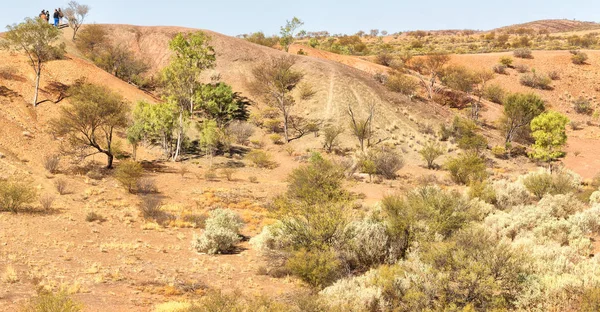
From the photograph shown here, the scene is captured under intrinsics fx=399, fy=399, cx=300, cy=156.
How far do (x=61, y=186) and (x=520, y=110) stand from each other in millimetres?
47407

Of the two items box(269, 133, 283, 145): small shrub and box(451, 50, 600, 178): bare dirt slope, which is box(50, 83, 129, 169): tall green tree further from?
box(451, 50, 600, 178): bare dirt slope

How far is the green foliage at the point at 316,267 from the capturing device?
14.7 meters

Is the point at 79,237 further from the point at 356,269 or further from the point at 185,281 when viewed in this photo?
the point at 356,269

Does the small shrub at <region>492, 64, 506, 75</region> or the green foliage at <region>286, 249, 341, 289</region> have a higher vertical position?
the small shrub at <region>492, 64, 506, 75</region>

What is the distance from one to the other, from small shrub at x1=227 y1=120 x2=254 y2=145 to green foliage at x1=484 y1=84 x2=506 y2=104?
41.2 m

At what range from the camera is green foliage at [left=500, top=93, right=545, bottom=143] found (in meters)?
47.2

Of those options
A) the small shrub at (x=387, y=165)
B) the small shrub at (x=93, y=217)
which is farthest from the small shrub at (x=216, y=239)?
the small shrub at (x=387, y=165)

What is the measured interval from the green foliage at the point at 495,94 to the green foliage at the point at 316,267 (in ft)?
194

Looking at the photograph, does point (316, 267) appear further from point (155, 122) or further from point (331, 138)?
point (331, 138)

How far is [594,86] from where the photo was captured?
224 ft

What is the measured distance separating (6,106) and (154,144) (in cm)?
1312

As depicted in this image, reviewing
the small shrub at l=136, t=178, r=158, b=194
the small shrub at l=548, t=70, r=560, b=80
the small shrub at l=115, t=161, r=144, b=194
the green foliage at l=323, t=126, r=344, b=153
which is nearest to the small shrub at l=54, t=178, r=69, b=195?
the small shrub at l=115, t=161, r=144, b=194

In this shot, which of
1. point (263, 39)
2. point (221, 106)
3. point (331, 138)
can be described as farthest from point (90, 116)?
point (263, 39)

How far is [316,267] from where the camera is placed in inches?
583
